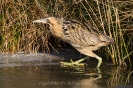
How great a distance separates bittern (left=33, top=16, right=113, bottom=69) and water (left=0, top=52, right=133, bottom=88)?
0.34 m

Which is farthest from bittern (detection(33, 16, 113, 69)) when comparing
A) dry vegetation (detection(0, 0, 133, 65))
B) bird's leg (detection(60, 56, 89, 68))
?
dry vegetation (detection(0, 0, 133, 65))

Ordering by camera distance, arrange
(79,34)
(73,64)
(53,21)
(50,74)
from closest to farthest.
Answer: (50,74), (73,64), (79,34), (53,21)

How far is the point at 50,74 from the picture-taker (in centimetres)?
781

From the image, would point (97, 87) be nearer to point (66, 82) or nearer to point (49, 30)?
point (66, 82)

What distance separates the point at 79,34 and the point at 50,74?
148 centimetres

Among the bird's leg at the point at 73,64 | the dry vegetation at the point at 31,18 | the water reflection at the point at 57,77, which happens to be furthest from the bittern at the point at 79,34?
the water reflection at the point at 57,77

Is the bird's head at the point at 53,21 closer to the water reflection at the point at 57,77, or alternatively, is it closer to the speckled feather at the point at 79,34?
the speckled feather at the point at 79,34

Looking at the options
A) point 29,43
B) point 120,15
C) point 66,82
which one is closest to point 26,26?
point 29,43

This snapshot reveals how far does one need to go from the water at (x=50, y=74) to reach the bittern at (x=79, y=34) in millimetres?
337

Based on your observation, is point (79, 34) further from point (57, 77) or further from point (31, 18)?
point (57, 77)

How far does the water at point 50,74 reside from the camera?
6.92m

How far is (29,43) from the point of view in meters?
9.60

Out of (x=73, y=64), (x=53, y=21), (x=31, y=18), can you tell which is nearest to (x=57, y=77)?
(x=73, y=64)

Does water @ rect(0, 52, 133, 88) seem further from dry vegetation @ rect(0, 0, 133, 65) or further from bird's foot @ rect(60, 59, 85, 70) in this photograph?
dry vegetation @ rect(0, 0, 133, 65)
